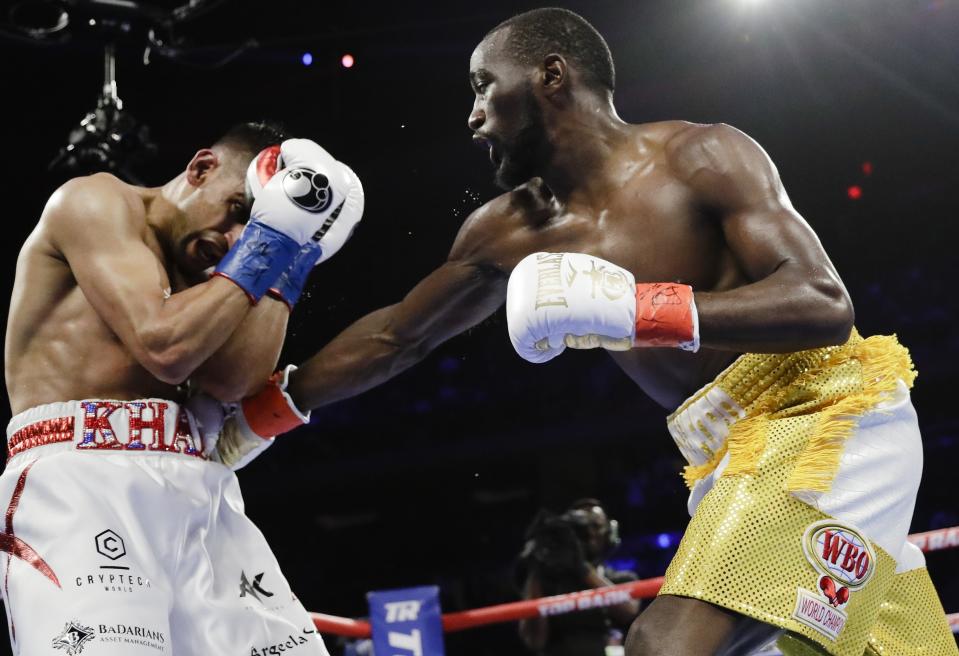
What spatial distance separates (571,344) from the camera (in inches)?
71.1

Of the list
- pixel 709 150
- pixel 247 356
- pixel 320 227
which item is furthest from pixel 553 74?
pixel 247 356

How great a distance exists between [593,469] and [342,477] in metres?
2.30

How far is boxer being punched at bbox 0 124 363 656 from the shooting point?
1.75 m

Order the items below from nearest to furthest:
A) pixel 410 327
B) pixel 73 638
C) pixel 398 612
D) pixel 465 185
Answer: pixel 73 638 < pixel 410 327 < pixel 398 612 < pixel 465 185

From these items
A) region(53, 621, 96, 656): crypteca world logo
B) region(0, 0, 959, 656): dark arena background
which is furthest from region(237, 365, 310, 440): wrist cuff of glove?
region(0, 0, 959, 656): dark arena background

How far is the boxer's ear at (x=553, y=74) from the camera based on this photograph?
2.24 meters

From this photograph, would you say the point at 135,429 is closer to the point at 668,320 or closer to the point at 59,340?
the point at 59,340

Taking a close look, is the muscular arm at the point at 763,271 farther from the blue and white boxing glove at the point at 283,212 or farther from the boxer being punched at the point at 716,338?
the blue and white boxing glove at the point at 283,212

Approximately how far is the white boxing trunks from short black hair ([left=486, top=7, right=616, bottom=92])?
3.40ft

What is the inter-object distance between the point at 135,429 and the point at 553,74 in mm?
1106

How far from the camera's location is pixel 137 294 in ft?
6.11

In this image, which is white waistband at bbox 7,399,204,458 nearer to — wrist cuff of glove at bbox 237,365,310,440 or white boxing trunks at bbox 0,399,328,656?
white boxing trunks at bbox 0,399,328,656

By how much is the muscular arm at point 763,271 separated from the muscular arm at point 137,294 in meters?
0.85

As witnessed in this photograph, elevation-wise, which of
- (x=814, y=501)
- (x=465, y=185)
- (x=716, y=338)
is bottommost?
(x=814, y=501)
